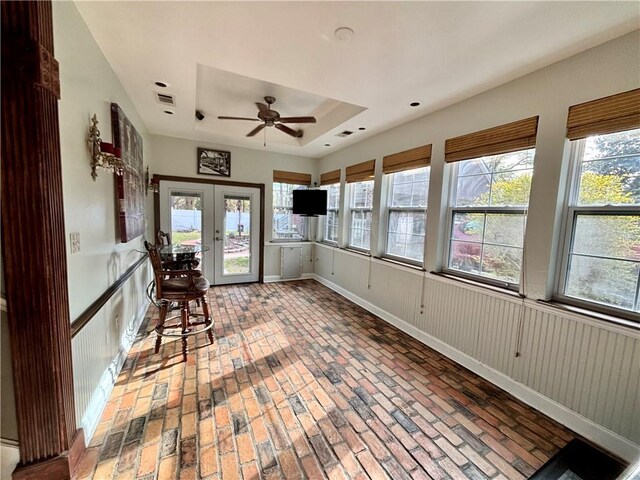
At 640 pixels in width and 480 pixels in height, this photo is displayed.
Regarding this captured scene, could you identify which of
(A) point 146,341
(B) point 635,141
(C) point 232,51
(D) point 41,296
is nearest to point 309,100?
(C) point 232,51

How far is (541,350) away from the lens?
2031mm

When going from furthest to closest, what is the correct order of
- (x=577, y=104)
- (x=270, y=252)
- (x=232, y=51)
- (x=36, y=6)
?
(x=270, y=252), (x=232, y=51), (x=577, y=104), (x=36, y=6)

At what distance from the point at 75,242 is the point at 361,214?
3623 millimetres

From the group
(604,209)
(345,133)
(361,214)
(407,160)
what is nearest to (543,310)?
(604,209)

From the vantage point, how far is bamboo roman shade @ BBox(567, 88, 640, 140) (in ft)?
5.30

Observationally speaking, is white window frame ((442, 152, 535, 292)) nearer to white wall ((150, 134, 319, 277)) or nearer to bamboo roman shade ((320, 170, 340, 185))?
bamboo roman shade ((320, 170, 340, 185))

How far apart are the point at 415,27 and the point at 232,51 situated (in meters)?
1.32

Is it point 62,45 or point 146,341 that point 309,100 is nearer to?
point 62,45

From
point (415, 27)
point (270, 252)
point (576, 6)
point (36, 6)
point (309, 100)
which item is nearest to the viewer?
point (36, 6)

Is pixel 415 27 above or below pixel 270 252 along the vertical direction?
above

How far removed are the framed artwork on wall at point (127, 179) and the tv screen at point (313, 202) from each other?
2.62m

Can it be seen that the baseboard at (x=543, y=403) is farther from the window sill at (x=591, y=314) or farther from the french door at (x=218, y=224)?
the french door at (x=218, y=224)

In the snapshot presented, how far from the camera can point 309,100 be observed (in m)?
3.38

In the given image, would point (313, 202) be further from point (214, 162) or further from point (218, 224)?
point (214, 162)
